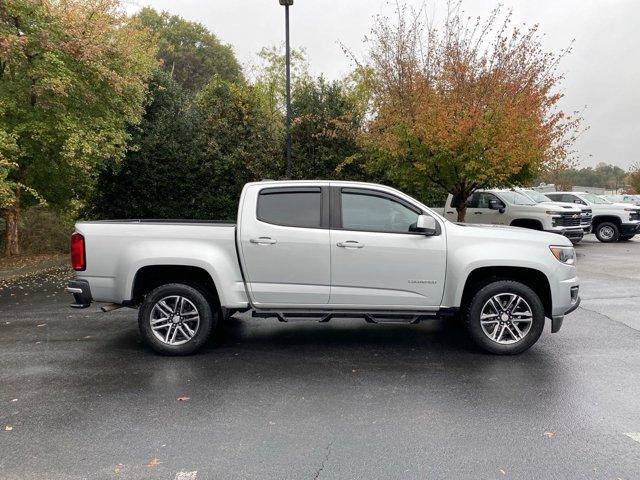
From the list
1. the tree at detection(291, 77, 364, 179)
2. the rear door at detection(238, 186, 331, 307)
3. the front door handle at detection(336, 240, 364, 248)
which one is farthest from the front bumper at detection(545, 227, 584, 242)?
the rear door at detection(238, 186, 331, 307)

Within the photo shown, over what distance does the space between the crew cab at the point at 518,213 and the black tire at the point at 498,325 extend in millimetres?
10274

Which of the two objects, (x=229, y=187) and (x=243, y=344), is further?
(x=229, y=187)

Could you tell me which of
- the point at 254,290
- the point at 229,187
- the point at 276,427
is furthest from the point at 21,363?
the point at 229,187

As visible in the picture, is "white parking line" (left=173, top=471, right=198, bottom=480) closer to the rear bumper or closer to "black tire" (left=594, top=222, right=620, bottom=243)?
the rear bumper

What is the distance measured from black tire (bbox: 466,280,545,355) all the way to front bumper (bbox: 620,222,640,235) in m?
16.0

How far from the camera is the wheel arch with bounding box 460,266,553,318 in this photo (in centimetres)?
566

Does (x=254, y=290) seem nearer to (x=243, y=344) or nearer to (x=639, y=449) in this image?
(x=243, y=344)

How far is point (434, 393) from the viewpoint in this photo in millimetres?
4586

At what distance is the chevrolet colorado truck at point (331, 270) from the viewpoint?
5516 mm

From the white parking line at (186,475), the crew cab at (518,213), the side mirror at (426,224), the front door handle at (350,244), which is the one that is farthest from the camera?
the crew cab at (518,213)

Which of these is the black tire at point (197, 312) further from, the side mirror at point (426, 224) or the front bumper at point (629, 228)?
the front bumper at point (629, 228)

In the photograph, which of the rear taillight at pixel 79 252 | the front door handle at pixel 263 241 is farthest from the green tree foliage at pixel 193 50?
the front door handle at pixel 263 241

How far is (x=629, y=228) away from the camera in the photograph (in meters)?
18.8

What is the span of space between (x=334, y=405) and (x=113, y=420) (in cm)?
179
